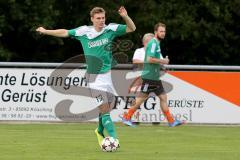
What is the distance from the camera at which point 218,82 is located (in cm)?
2041

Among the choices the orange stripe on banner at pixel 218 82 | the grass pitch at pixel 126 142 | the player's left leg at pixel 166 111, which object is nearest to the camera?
the grass pitch at pixel 126 142

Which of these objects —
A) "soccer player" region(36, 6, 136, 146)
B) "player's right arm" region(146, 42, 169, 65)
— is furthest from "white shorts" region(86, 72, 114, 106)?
"player's right arm" region(146, 42, 169, 65)

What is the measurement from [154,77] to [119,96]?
5.29ft

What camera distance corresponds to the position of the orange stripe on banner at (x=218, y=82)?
2034 cm

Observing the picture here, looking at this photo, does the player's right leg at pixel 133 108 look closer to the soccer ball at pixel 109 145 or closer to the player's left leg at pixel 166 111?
the player's left leg at pixel 166 111

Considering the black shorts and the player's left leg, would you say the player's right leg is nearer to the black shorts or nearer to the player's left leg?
the black shorts

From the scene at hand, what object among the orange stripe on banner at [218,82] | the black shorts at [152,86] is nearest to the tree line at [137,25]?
the orange stripe on banner at [218,82]

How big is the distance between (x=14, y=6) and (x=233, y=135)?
489 inches

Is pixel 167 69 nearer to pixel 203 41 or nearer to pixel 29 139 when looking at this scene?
pixel 29 139

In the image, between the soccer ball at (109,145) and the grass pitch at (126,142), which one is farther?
the soccer ball at (109,145)

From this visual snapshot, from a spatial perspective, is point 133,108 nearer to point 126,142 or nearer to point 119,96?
point 119,96

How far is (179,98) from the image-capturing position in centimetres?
2019

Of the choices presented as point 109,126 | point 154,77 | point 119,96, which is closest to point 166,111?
point 154,77

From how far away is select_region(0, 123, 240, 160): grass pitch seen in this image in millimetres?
11609
